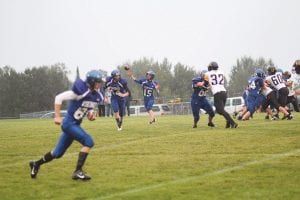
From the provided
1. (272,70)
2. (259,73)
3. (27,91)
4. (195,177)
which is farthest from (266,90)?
(27,91)

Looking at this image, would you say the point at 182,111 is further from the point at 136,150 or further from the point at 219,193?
the point at 219,193

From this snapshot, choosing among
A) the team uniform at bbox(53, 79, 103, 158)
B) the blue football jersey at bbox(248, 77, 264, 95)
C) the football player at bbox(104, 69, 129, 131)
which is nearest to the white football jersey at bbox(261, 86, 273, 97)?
the blue football jersey at bbox(248, 77, 264, 95)

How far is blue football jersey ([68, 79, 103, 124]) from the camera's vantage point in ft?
33.2

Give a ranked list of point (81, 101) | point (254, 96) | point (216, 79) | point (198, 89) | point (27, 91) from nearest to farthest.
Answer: point (81, 101) → point (216, 79) → point (198, 89) → point (254, 96) → point (27, 91)

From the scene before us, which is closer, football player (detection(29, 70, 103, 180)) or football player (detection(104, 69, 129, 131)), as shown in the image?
football player (detection(29, 70, 103, 180))

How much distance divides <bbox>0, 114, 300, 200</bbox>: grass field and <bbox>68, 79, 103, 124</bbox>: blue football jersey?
45.4 inches

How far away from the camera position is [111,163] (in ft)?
39.1

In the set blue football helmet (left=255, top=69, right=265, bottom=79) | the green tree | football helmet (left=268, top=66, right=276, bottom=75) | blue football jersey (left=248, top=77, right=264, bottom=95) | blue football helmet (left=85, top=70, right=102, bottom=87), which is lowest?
blue football helmet (left=85, top=70, right=102, bottom=87)

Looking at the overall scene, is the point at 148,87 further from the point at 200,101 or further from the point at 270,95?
the point at 270,95

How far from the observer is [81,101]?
1027cm

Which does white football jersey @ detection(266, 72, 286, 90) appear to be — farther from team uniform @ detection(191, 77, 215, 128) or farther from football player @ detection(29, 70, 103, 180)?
football player @ detection(29, 70, 103, 180)

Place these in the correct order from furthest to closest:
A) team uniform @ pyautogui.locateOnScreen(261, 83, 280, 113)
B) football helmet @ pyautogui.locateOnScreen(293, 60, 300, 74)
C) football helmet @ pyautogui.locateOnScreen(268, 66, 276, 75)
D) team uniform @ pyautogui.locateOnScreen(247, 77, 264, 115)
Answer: team uniform @ pyautogui.locateOnScreen(247, 77, 264, 115) → football helmet @ pyautogui.locateOnScreen(268, 66, 276, 75) → team uniform @ pyautogui.locateOnScreen(261, 83, 280, 113) → football helmet @ pyautogui.locateOnScreen(293, 60, 300, 74)

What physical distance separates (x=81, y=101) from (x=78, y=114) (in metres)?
0.25

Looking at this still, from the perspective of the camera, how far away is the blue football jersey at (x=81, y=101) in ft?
33.2
